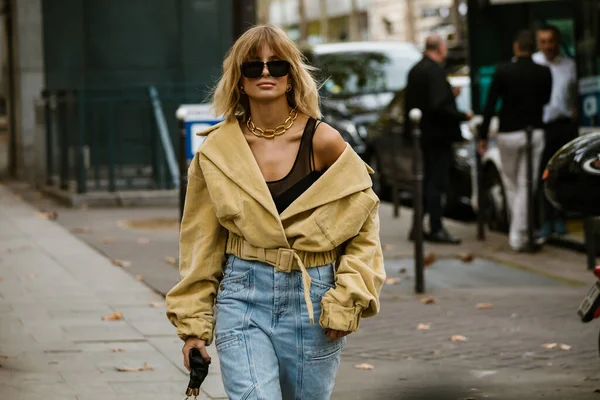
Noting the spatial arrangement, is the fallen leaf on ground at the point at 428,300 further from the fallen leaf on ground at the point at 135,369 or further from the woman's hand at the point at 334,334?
the woman's hand at the point at 334,334

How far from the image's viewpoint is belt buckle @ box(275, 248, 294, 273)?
3.98 meters

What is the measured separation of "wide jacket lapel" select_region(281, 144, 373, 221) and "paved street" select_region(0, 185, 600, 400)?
8.30 ft

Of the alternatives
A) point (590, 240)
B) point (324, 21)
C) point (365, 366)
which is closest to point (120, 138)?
point (590, 240)

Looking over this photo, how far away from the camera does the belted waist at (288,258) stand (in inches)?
157

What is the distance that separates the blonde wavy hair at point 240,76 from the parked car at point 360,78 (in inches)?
553

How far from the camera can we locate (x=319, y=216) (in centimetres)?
401

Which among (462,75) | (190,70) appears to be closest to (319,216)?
(190,70)

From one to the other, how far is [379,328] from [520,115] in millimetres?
4153

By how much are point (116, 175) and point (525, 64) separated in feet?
21.6

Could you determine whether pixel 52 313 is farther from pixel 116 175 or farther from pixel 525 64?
pixel 116 175

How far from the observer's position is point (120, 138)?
1636 centimetres

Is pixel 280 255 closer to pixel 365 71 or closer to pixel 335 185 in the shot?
pixel 335 185

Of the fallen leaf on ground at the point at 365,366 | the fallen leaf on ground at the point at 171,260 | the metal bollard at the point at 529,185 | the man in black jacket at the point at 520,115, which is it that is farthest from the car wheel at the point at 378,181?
the fallen leaf on ground at the point at 365,366

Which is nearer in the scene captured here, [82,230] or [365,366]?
[365,366]
